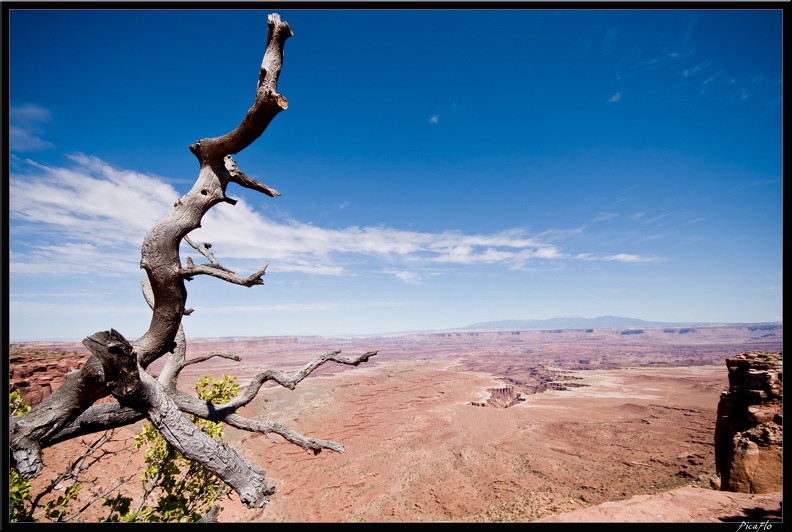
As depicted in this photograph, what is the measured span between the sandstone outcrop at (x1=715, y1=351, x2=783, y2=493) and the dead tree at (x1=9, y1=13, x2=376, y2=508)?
69.9 ft

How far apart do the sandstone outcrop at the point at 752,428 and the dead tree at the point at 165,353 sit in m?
21.3

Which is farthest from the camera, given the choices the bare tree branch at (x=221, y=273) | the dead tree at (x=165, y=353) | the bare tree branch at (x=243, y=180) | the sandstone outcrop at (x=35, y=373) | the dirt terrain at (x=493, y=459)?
the sandstone outcrop at (x=35, y=373)

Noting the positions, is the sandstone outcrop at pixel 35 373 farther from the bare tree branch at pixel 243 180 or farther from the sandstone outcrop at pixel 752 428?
the sandstone outcrop at pixel 752 428

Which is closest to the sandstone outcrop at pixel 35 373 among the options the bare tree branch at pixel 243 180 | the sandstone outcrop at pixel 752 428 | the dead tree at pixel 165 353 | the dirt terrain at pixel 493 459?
the dirt terrain at pixel 493 459

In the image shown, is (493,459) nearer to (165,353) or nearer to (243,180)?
(165,353)

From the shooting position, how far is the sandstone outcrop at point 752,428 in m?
14.2

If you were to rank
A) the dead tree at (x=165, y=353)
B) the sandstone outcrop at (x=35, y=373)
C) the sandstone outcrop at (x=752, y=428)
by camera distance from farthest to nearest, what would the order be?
the sandstone outcrop at (x=35, y=373)
the sandstone outcrop at (x=752, y=428)
the dead tree at (x=165, y=353)

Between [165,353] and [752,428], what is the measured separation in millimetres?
24882

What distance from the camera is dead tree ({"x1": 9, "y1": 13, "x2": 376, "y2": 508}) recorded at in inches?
88.5

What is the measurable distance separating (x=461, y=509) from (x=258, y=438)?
25.5 m

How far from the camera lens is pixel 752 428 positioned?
626 inches

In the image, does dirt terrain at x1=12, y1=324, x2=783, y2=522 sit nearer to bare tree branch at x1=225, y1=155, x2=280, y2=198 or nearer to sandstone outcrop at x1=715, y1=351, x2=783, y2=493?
sandstone outcrop at x1=715, y1=351, x2=783, y2=493

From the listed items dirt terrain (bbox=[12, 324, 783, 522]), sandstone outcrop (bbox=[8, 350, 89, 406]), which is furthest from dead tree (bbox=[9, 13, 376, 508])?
sandstone outcrop (bbox=[8, 350, 89, 406])
